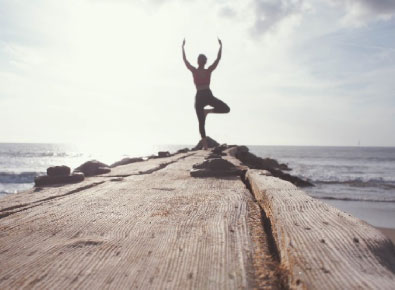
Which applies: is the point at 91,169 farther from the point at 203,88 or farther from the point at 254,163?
the point at 254,163

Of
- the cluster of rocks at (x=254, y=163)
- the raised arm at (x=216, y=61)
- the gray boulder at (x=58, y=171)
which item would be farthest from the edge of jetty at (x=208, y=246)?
the cluster of rocks at (x=254, y=163)

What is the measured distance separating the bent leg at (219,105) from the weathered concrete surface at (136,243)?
18.1 feet

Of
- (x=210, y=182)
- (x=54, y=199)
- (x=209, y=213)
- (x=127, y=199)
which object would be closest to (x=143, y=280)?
(x=209, y=213)

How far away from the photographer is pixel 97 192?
210 cm

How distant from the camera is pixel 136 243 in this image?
1.05 m

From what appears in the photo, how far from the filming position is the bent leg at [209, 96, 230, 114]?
285 inches

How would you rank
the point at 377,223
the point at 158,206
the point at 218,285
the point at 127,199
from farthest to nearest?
1. the point at 377,223
2. the point at 127,199
3. the point at 158,206
4. the point at 218,285

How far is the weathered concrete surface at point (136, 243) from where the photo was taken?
0.80 m

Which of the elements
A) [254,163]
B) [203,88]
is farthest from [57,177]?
[254,163]

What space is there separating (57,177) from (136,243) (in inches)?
76.7

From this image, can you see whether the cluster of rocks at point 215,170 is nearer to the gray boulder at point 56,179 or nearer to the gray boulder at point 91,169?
the gray boulder at point 56,179

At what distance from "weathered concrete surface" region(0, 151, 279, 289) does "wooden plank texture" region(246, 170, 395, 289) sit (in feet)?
0.23

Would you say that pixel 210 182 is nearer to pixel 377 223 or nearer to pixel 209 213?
pixel 209 213

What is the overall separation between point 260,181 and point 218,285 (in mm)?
1419
